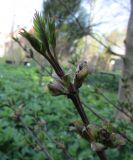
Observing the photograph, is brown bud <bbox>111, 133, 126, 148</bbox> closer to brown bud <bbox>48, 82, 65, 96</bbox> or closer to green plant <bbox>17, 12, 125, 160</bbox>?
green plant <bbox>17, 12, 125, 160</bbox>

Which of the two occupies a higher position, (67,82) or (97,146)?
(67,82)

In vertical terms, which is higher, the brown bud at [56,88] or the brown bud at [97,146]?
the brown bud at [56,88]

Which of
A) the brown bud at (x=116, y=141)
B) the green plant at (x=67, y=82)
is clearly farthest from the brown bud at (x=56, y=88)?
the brown bud at (x=116, y=141)

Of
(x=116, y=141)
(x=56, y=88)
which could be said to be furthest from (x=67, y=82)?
(x=116, y=141)

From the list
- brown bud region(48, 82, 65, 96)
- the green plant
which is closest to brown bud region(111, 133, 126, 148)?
the green plant

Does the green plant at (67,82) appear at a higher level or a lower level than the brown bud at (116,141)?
higher

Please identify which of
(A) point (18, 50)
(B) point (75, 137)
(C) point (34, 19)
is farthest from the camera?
(A) point (18, 50)

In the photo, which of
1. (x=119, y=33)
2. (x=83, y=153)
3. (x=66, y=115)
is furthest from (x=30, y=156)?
(x=119, y=33)

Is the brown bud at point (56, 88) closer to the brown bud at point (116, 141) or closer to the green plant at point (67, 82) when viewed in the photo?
the green plant at point (67, 82)

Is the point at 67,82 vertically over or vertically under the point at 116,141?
over

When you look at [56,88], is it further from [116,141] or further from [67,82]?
[116,141]

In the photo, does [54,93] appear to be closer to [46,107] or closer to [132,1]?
[132,1]
